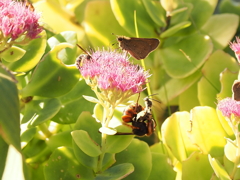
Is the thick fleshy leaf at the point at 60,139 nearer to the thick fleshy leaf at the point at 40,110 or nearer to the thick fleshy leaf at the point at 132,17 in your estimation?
the thick fleshy leaf at the point at 40,110

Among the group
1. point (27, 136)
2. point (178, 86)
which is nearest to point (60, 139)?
point (27, 136)

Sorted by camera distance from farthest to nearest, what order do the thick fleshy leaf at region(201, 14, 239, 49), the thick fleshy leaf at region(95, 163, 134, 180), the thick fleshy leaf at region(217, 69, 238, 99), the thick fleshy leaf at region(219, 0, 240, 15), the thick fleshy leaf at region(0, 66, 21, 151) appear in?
the thick fleshy leaf at region(219, 0, 240, 15)
the thick fleshy leaf at region(201, 14, 239, 49)
the thick fleshy leaf at region(217, 69, 238, 99)
the thick fleshy leaf at region(95, 163, 134, 180)
the thick fleshy leaf at region(0, 66, 21, 151)

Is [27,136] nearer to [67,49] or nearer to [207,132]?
[67,49]

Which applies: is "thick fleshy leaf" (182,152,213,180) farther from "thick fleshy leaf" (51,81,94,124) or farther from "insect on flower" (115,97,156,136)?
"thick fleshy leaf" (51,81,94,124)

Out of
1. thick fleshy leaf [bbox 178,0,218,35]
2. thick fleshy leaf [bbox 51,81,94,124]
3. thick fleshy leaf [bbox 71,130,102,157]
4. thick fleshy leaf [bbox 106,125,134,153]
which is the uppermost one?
thick fleshy leaf [bbox 71,130,102,157]

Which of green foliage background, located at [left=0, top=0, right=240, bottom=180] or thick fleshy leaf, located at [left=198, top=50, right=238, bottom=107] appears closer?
Result: green foliage background, located at [left=0, top=0, right=240, bottom=180]

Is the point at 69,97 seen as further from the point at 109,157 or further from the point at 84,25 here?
the point at 84,25

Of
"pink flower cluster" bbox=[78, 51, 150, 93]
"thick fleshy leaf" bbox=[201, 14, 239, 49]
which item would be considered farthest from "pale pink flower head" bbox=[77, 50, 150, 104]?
"thick fleshy leaf" bbox=[201, 14, 239, 49]

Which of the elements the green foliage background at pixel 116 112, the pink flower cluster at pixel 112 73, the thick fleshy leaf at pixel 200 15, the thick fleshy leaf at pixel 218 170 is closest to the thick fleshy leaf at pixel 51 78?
the green foliage background at pixel 116 112
